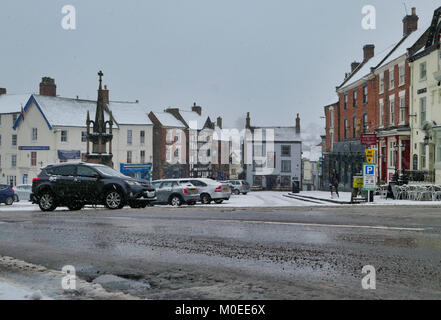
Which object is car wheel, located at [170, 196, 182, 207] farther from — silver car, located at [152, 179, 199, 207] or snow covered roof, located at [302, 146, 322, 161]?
snow covered roof, located at [302, 146, 322, 161]

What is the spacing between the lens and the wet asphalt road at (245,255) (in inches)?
219

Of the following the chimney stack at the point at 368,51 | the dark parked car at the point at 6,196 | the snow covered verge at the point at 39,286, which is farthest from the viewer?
the chimney stack at the point at 368,51

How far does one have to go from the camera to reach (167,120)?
73875 millimetres

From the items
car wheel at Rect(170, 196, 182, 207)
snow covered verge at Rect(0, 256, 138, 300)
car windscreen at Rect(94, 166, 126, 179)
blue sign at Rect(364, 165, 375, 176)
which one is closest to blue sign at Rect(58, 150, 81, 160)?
car wheel at Rect(170, 196, 182, 207)

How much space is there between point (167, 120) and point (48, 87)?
56.8 ft

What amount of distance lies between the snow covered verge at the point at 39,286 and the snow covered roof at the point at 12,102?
197 ft

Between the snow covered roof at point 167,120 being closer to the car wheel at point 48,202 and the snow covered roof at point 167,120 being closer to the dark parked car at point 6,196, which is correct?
the dark parked car at point 6,196

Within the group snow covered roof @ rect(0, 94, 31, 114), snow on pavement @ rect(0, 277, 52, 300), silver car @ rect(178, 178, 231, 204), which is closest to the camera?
snow on pavement @ rect(0, 277, 52, 300)

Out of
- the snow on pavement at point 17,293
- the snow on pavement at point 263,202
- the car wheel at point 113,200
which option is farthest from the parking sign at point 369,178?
the snow on pavement at point 17,293

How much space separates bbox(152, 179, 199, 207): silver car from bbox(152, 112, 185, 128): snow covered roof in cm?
4627

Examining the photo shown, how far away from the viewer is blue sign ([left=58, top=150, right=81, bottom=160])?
6012 cm

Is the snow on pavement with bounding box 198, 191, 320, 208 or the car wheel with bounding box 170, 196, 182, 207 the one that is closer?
the snow on pavement with bounding box 198, 191, 320, 208

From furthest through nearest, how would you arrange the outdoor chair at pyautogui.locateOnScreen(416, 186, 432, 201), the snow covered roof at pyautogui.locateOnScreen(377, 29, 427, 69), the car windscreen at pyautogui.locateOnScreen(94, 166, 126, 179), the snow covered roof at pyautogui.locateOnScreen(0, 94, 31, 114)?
the snow covered roof at pyautogui.locateOnScreen(0, 94, 31, 114) < the snow covered roof at pyautogui.locateOnScreen(377, 29, 427, 69) < the outdoor chair at pyautogui.locateOnScreen(416, 186, 432, 201) < the car windscreen at pyautogui.locateOnScreen(94, 166, 126, 179)
